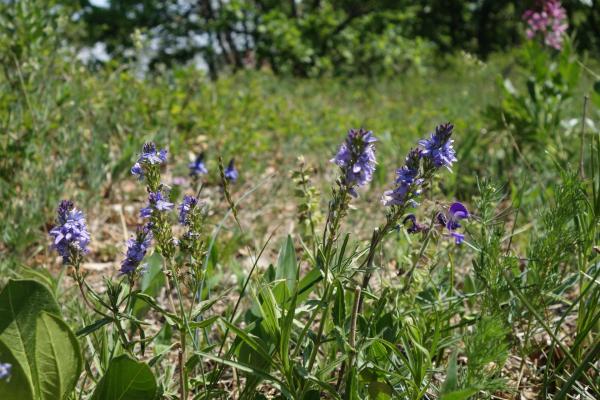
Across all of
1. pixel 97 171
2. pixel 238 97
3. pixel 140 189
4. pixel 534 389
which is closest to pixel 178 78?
pixel 238 97

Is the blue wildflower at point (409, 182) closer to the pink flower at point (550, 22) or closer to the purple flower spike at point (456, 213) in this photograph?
the purple flower spike at point (456, 213)

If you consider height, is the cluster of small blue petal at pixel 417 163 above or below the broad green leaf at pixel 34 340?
above

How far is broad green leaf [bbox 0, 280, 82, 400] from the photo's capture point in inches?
48.3

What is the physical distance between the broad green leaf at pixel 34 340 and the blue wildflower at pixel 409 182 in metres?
0.74

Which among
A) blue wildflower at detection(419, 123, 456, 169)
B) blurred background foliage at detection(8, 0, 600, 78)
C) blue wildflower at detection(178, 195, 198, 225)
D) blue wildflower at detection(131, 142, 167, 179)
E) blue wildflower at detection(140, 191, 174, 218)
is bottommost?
blurred background foliage at detection(8, 0, 600, 78)

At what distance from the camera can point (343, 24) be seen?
11.0 m

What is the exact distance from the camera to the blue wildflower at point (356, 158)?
3.86 feet

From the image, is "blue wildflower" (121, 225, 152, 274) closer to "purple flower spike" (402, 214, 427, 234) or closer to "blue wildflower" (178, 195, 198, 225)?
"blue wildflower" (178, 195, 198, 225)

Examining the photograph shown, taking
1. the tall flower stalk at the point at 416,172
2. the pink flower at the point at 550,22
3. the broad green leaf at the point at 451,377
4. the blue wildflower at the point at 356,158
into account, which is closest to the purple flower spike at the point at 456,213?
the tall flower stalk at the point at 416,172

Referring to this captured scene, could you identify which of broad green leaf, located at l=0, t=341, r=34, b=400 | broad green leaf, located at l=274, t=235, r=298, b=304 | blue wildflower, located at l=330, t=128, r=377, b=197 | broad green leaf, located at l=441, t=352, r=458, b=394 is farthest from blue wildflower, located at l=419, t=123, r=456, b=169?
broad green leaf, located at l=0, t=341, r=34, b=400

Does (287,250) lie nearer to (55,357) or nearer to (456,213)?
(456,213)

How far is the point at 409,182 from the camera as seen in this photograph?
1.31 metres

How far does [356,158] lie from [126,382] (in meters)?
0.66

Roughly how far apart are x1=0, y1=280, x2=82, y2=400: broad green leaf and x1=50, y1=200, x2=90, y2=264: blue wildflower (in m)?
0.10
